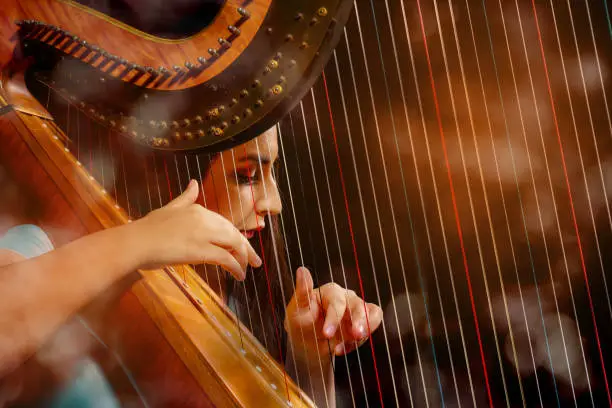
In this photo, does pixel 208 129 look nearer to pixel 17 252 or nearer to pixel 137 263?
pixel 137 263

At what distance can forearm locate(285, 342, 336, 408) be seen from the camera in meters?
1.01

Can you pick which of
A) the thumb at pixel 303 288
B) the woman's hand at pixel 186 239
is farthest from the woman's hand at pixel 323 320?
the woman's hand at pixel 186 239

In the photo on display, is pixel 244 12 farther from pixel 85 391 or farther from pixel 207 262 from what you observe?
pixel 85 391

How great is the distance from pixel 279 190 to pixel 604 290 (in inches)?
31.9

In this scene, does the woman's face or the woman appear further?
the woman's face

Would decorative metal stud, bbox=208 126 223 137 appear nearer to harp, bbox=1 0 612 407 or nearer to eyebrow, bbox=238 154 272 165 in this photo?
eyebrow, bbox=238 154 272 165

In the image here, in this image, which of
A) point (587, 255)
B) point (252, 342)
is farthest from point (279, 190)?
point (587, 255)

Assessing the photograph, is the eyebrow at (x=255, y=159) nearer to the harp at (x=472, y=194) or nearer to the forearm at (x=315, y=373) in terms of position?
the harp at (x=472, y=194)

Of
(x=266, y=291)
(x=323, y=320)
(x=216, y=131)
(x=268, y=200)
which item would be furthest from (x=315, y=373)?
(x=216, y=131)

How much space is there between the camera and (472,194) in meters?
1.28

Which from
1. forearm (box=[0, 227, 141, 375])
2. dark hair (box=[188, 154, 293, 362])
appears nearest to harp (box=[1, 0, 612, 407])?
dark hair (box=[188, 154, 293, 362])

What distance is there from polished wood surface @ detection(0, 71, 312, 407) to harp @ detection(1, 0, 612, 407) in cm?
42

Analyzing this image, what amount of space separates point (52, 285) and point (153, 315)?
0.45ft

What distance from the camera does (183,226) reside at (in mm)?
801
